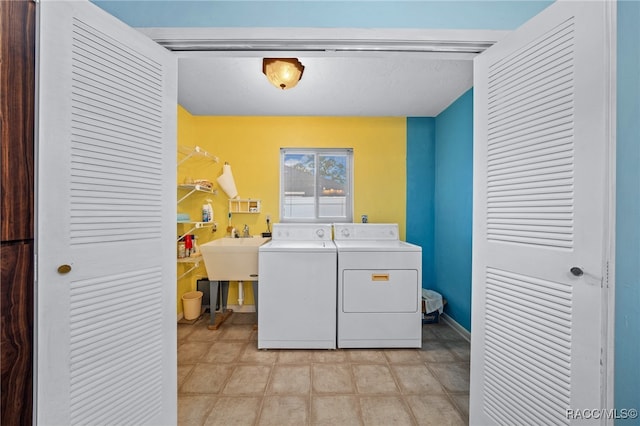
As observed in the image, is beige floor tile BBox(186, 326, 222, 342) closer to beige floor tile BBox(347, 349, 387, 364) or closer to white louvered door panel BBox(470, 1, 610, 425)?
beige floor tile BBox(347, 349, 387, 364)

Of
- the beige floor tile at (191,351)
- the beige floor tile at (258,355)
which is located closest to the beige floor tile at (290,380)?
the beige floor tile at (258,355)

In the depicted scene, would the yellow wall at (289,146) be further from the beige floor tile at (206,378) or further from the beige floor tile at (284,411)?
the beige floor tile at (284,411)

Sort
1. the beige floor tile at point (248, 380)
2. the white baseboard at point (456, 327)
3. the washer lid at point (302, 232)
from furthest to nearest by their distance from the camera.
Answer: the washer lid at point (302, 232) → the white baseboard at point (456, 327) → the beige floor tile at point (248, 380)

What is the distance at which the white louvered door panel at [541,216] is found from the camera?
878mm

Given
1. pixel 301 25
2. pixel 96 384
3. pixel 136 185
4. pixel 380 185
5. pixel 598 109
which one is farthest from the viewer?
pixel 380 185

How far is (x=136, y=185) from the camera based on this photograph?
110cm

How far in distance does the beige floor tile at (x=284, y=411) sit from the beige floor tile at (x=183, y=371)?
0.65 m

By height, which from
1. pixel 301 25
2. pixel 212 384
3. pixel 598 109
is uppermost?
pixel 301 25

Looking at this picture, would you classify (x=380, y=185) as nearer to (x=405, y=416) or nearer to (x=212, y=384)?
(x=405, y=416)

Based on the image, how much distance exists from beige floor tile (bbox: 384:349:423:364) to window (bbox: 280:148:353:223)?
1.48 meters

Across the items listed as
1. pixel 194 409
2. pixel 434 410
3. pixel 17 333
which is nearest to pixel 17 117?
pixel 17 333

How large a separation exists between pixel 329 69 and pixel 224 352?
250 centimetres

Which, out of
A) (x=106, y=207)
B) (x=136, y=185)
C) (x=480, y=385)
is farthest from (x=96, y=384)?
(x=480, y=385)

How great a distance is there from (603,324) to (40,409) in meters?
1.99
